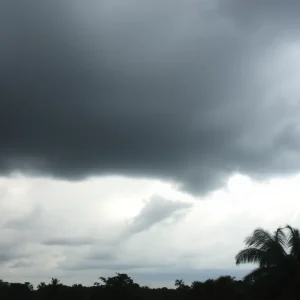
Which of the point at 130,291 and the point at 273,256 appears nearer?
the point at 273,256

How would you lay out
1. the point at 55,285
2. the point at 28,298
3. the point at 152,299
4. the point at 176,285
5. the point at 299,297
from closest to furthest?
the point at 299,297 → the point at 152,299 → the point at 55,285 → the point at 28,298 → the point at 176,285

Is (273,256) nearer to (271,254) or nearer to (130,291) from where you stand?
(271,254)

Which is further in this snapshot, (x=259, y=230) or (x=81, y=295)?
(x=81, y=295)

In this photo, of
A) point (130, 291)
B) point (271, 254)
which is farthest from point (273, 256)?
point (130, 291)

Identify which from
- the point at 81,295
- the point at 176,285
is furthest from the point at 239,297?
the point at 176,285

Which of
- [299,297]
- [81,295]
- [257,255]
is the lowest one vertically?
[299,297]

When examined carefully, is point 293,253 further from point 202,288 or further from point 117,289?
point 117,289

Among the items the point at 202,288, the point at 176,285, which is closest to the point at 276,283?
the point at 202,288

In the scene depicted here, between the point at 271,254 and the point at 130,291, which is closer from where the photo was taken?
the point at 271,254

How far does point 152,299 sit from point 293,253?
4099 cm

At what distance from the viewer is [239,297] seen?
54.7m

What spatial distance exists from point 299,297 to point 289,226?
6.11 meters

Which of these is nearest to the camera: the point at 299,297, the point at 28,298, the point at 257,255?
the point at 299,297

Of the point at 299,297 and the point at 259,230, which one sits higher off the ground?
the point at 259,230
